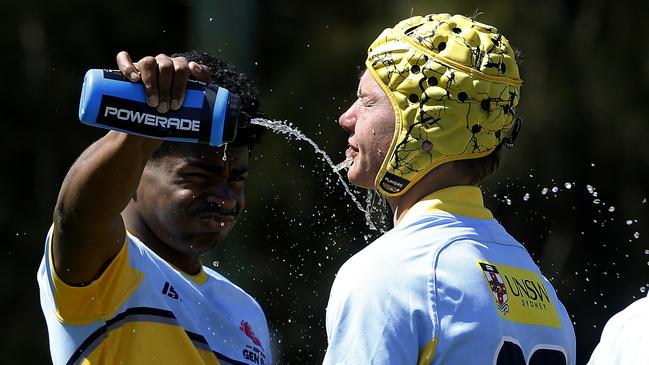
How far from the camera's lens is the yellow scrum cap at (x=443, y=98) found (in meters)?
3.50

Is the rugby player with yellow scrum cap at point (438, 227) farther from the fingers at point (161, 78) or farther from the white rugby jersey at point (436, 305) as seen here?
the fingers at point (161, 78)

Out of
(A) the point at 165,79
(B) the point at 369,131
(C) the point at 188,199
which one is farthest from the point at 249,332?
(A) the point at 165,79

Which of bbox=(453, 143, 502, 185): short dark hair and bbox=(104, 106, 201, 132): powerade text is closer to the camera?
bbox=(104, 106, 201, 132): powerade text

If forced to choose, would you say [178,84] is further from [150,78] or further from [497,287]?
[497,287]

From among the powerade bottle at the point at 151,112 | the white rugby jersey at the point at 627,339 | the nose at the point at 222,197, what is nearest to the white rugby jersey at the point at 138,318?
the nose at the point at 222,197

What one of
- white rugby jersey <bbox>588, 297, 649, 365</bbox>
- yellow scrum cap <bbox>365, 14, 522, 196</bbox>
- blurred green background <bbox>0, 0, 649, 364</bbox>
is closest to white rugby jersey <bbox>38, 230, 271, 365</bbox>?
yellow scrum cap <bbox>365, 14, 522, 196</bbox>

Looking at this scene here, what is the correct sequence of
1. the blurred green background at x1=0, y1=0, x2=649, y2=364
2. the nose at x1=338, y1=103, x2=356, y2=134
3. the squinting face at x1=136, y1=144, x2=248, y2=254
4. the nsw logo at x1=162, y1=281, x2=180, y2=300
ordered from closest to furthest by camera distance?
the nose at x1=338, y1=103, x2=356, y2=134, the nsw logo at x1=162, y1=281, x2=180, y2=300, the squinting face at x1=136, y1=144, x2=248, y2=254, the blurred green background at x1=0, y1=0, x2=649, y2=364

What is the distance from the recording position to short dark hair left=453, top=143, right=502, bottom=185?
3.55m

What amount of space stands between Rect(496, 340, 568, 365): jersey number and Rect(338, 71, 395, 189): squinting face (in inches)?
27.1

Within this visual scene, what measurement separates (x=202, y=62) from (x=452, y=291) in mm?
1805

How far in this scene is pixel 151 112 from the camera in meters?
3.12

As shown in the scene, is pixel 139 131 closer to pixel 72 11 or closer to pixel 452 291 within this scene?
pixel 452 291

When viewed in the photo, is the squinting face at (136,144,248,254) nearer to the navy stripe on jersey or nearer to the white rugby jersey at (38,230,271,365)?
the white rugby jersey at (38,230,271,365)

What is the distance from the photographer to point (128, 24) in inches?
515
